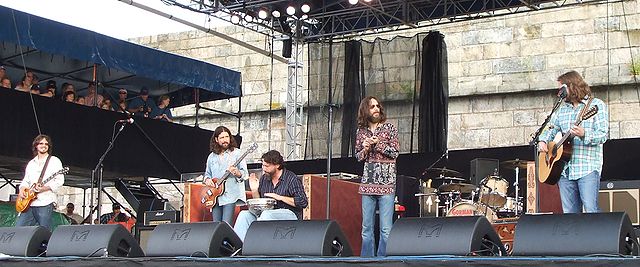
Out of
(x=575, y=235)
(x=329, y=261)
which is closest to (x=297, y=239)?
(x=329, y=261)

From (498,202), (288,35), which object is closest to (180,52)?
(288,35)

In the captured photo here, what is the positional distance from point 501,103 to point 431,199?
4865mm

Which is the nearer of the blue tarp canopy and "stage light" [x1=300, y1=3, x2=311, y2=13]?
the blue tarp canopy

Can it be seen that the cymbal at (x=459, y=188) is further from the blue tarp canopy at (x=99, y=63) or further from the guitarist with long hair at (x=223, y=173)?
the blue tarp canopy at (x=99, y=63)

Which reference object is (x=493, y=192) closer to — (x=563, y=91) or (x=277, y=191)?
(x=277, y=191)

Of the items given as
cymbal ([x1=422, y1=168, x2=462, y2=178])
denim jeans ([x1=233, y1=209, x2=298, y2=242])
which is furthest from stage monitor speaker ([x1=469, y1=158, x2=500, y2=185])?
denim jeans ([x1=233, y1=209, x2=298, y2=242])

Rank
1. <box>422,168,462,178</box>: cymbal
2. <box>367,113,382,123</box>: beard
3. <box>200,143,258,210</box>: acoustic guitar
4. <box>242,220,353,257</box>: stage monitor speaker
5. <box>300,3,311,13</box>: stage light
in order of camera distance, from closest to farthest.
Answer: <box>242,220,353,257</box>: stage monitor speaker → <box>367,113,382,123</box>: beard → <box>200,143,258,210</box>: acoustic guitar → <box>422,168,462,178</box>: cymbal → <box>300,3,311,13</box>: stage light

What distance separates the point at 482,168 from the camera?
44.6 ft

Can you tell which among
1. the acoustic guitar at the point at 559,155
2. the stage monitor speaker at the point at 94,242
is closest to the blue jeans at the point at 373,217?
the acoustic guitar at the point at 559,155

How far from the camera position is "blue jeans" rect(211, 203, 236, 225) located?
10.2 metres

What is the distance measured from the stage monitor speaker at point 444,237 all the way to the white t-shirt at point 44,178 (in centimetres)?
493

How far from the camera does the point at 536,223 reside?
6.24m

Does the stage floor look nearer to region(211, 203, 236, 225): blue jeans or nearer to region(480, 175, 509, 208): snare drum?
region(211, 203, 236, 225): blue jeans

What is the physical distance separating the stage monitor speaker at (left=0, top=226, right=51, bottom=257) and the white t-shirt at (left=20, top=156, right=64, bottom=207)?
2028 millimetres
